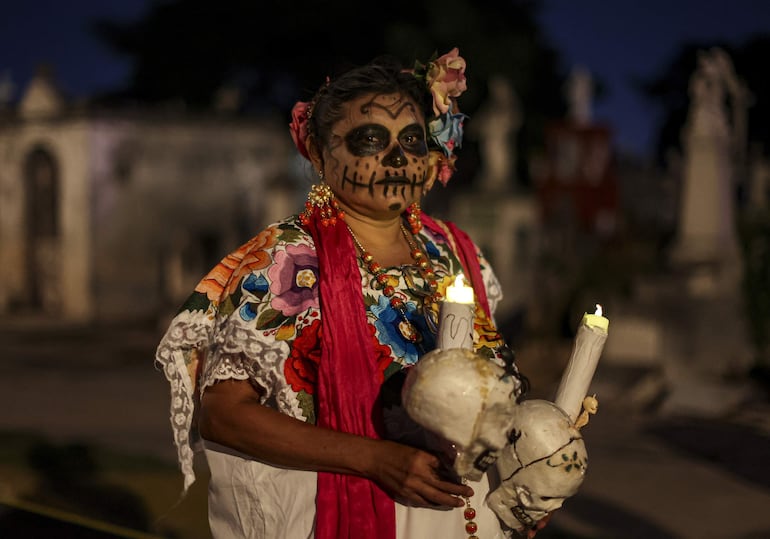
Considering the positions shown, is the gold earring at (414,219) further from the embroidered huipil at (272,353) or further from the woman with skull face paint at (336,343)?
the embroidered huipil at (272,353)

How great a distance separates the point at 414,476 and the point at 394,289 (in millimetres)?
544

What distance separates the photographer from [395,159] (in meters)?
2.39

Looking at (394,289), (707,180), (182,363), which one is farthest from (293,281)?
(707,180)

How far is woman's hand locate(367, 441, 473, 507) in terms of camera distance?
2.04 m

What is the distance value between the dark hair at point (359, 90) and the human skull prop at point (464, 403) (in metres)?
0.82

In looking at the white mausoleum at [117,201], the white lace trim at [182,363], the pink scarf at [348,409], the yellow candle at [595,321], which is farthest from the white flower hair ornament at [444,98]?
the white mausoleum at [117,201]

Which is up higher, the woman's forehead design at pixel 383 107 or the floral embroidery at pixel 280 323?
the woman's forehead design at pixel 383 107

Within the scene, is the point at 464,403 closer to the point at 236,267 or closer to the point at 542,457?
the point at 542,457

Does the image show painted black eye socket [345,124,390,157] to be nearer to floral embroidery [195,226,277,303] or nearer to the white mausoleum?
floral embroidery [195,226,277,303]

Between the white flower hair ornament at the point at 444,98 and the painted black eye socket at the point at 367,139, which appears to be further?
the white flower hair ornament at the point at 444,98

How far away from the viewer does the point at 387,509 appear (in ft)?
7.23

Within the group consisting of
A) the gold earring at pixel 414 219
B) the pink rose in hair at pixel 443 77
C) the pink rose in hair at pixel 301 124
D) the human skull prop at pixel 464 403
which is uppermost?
the pink rose in hair at pixel 443 77

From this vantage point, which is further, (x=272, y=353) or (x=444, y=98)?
(x=444, y=98)

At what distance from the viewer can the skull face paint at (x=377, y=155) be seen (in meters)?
2.39
